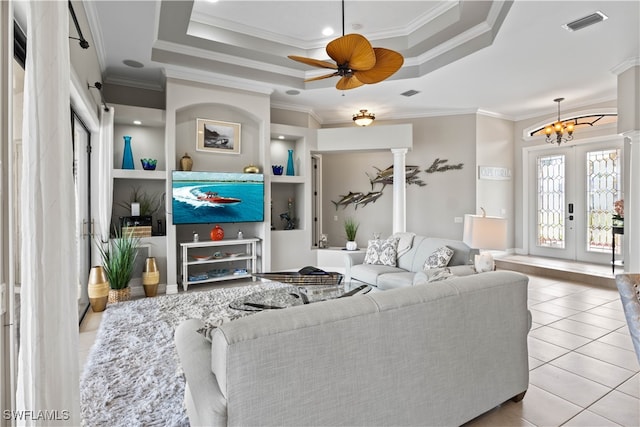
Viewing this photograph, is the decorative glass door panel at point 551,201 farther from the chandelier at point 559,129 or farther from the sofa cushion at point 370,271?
the sofa cushion at point 370,271

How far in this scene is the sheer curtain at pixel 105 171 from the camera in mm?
4340

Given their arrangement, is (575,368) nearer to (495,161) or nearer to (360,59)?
(360,59)

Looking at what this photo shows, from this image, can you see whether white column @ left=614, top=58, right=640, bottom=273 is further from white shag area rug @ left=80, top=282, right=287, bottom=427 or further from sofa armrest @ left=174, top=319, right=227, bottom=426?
sofa armrest @ left=174, top=319, right=227, bottom=426

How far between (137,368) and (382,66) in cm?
330

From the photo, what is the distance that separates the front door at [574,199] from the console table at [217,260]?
233 inches

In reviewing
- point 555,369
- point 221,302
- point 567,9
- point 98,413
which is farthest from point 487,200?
point 98,413

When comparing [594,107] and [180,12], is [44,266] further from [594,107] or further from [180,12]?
[594,107]

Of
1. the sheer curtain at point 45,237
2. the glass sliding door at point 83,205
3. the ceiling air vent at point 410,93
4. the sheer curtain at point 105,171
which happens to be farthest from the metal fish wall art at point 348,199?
the sheer curtain at point 45,237

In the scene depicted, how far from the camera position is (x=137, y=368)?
2.62 metres

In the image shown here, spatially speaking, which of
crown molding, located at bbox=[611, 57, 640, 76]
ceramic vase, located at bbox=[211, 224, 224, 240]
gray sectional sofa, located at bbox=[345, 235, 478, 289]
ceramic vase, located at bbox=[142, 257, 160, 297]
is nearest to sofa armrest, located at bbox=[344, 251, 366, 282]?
gray sectional sofa, located at bbox=[345, 235, 478, 289]

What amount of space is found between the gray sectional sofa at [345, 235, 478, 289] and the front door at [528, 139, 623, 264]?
403 centimetres

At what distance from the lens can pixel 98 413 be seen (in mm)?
2072

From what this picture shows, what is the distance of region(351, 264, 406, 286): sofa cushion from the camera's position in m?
4.25

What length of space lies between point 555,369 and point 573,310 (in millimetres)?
1931
